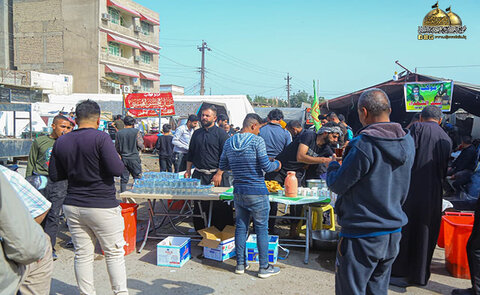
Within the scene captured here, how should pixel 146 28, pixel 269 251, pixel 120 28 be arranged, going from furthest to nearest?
1. pixel 146 28
2. pixel 120 28
3. pixel 269 251

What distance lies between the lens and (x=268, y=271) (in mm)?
4152

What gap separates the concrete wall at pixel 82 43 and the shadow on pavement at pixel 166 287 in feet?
106

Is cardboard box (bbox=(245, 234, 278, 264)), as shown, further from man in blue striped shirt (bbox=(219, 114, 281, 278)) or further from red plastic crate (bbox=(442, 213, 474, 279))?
red plastic crate (bbox=(442, 213, 474, 279))

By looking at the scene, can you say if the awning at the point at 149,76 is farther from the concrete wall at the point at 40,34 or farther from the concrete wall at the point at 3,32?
the concrete wall at the point at 3,32

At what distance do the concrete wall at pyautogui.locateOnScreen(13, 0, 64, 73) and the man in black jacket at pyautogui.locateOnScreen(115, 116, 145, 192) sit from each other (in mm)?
→ 32477

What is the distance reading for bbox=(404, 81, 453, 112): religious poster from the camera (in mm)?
9305

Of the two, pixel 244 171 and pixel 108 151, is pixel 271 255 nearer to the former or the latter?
pixel 244 171

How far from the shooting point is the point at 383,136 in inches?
86.2

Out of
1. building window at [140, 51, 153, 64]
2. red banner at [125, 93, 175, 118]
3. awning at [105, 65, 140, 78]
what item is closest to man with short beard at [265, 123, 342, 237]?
red banner at [125, 93, 175, 118]

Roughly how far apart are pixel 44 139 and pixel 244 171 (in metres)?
2.71

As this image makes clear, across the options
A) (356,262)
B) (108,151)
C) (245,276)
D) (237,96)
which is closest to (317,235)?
(245,276)

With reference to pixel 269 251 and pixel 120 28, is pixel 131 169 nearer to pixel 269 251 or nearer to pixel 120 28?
pixel 269 251

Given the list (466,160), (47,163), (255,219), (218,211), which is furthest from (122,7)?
(255,219)

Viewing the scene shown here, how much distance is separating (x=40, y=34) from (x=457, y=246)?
Answer: 131ft
